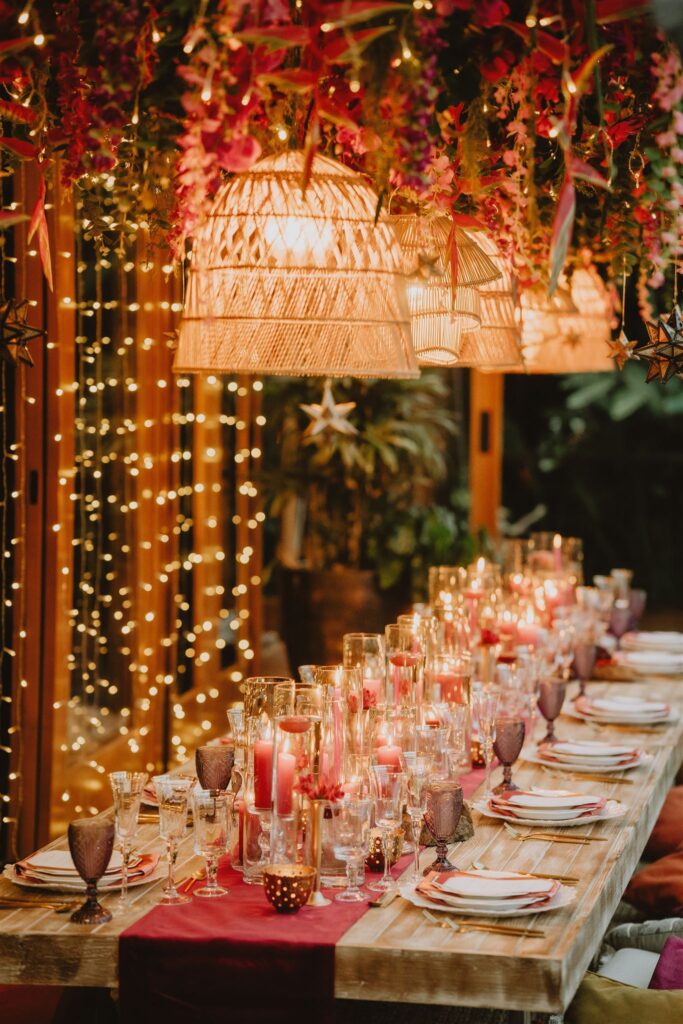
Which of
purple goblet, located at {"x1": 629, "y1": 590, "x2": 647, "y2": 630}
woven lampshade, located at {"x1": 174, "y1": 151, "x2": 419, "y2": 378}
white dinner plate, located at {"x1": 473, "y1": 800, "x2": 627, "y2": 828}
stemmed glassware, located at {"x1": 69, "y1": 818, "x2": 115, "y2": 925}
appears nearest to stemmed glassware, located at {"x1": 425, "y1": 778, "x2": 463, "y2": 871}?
white dinner plate, located at {"x1": 473, "y1": 800, "x2": 627, "y2": 828}

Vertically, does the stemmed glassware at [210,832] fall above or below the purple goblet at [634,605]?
below

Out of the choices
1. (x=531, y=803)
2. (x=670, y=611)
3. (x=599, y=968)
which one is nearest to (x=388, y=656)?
(x=531, y=803)

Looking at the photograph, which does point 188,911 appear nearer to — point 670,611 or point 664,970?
point 664,970

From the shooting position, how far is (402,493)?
25.4 ft

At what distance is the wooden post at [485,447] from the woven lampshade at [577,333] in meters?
2.56

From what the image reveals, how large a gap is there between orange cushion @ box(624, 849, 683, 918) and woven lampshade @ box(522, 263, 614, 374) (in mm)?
1994

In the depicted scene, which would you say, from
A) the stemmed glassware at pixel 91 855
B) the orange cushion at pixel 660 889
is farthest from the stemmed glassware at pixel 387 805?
the orange cushion at pixel 660 889

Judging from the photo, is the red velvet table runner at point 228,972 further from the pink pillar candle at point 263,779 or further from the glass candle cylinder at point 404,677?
the glass candle cylinder at point 404,677

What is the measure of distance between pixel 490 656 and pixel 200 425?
2375 mm

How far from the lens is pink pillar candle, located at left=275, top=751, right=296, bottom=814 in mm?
2473

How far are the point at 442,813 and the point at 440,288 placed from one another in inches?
53.5

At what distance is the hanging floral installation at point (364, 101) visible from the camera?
87.6 inches

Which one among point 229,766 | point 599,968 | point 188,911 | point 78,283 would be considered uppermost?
point 78,283

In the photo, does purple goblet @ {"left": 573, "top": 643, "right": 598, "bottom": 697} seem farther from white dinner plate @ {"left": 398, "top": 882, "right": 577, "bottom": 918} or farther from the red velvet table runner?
the red velvet table runner
